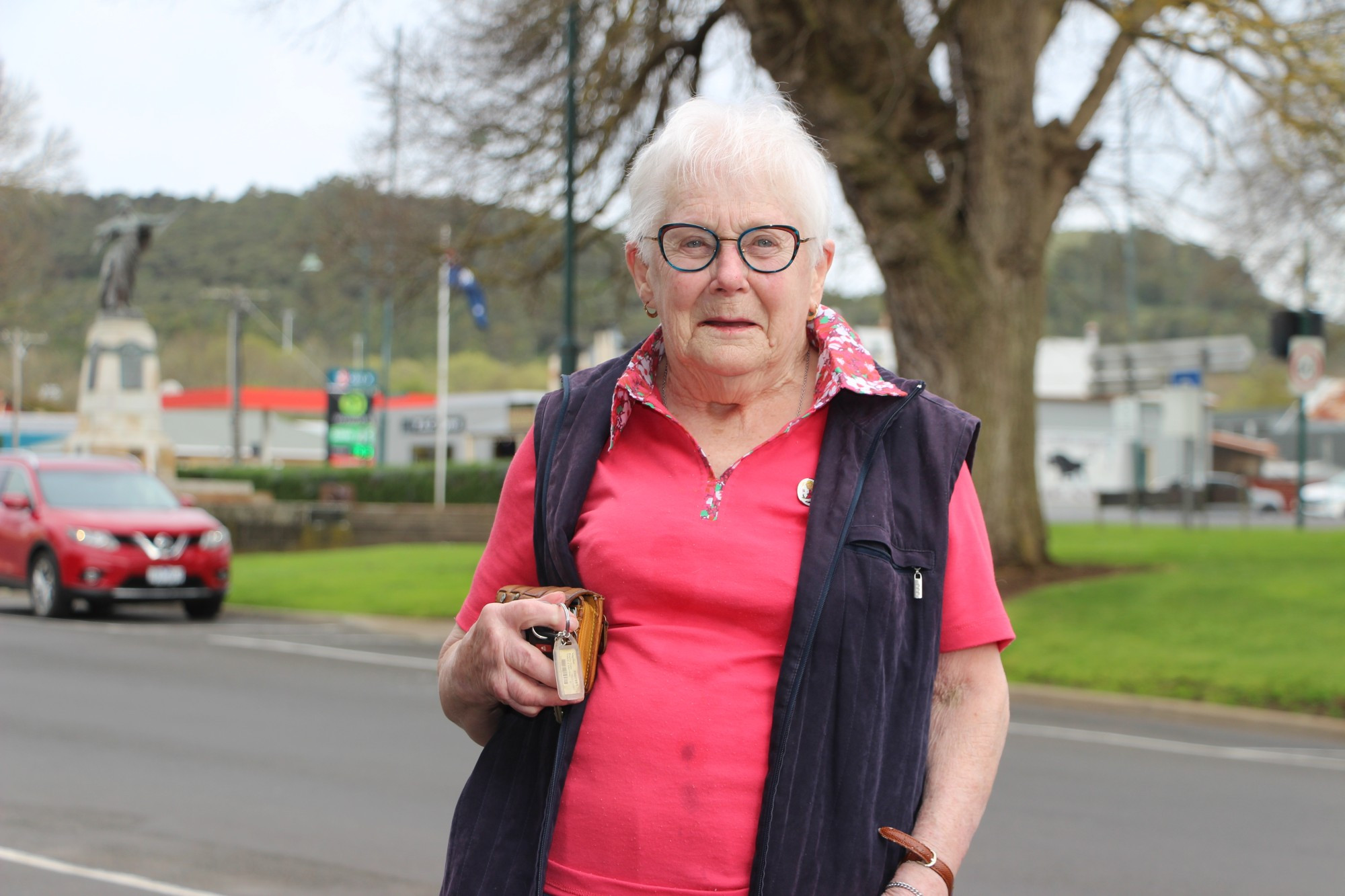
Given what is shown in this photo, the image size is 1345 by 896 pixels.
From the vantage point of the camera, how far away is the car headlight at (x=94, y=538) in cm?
1532

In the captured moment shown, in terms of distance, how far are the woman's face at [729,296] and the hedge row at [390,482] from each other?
34262 mm

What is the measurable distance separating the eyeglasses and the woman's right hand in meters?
0.57

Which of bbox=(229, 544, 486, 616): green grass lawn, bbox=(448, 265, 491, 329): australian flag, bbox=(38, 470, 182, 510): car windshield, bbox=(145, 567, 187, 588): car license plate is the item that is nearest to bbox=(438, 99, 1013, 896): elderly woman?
bbox=(229, 544, 486, 616): green grass lawn

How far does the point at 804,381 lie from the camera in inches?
94.5

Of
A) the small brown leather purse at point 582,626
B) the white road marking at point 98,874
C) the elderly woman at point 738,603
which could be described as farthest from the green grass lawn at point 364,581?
the small brown leather purse at point 582,626

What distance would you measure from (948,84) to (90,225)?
61.6m

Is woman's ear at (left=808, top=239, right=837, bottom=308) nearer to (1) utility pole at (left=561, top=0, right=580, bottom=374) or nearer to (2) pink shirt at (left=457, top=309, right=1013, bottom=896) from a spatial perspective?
(2) pink shirt at (left=457, top=309, right=1013, bottom=896)

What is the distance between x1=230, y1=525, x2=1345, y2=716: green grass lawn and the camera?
1130cm

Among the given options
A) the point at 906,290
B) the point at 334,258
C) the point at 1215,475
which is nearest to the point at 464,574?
the point at 334,258

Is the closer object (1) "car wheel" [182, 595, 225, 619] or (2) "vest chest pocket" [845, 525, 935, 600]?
(2) "vest chest pocket" [845, 525, 935, 600]

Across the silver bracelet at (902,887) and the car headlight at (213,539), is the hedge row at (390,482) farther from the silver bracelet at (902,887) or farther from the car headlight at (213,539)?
the silver bracelet at (902,887)

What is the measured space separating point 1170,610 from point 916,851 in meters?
12.5

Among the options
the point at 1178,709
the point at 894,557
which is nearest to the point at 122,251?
the point at 1178,709

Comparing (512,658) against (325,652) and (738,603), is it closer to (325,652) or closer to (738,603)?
(738,603)
